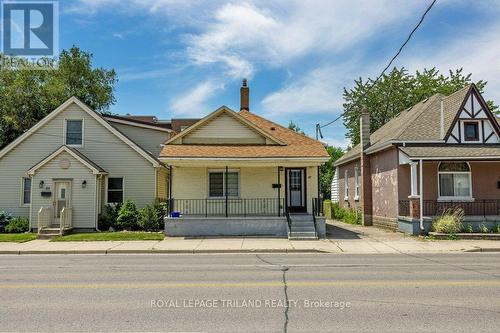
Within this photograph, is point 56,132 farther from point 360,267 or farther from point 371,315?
point 371,315

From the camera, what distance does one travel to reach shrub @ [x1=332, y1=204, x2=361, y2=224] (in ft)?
87.8

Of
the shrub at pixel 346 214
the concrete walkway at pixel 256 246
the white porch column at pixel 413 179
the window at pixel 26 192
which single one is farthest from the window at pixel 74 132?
the white porch column at pixel 413 179

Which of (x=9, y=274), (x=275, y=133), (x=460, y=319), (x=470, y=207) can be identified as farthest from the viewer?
(x=275, y=133)

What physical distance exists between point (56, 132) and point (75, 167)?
3.33 metres

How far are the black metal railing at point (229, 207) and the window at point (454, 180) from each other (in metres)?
7.64

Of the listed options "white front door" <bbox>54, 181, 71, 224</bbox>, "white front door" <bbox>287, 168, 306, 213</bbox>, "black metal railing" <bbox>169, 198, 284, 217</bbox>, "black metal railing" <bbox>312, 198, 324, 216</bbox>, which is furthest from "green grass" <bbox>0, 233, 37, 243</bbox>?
"black metal railing" <bbox>312, 198, 324, 216</bbox>

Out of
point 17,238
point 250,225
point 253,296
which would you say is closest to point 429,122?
Result: point 250,225

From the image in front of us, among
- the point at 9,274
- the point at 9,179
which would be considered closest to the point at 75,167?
the point at 9,179

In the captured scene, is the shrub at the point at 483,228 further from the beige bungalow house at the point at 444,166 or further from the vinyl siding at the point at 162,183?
the vinyl siding at the point at 162,183

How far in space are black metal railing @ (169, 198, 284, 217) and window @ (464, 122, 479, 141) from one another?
951 cm

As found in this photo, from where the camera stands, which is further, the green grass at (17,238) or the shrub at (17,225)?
the shrub at (17,225)

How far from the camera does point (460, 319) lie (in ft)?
20.4

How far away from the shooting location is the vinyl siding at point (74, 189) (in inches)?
846

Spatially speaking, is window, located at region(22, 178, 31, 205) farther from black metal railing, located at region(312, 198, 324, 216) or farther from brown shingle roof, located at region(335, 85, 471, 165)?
brown shingle roof, located at region(335, 85, 471, 165)
